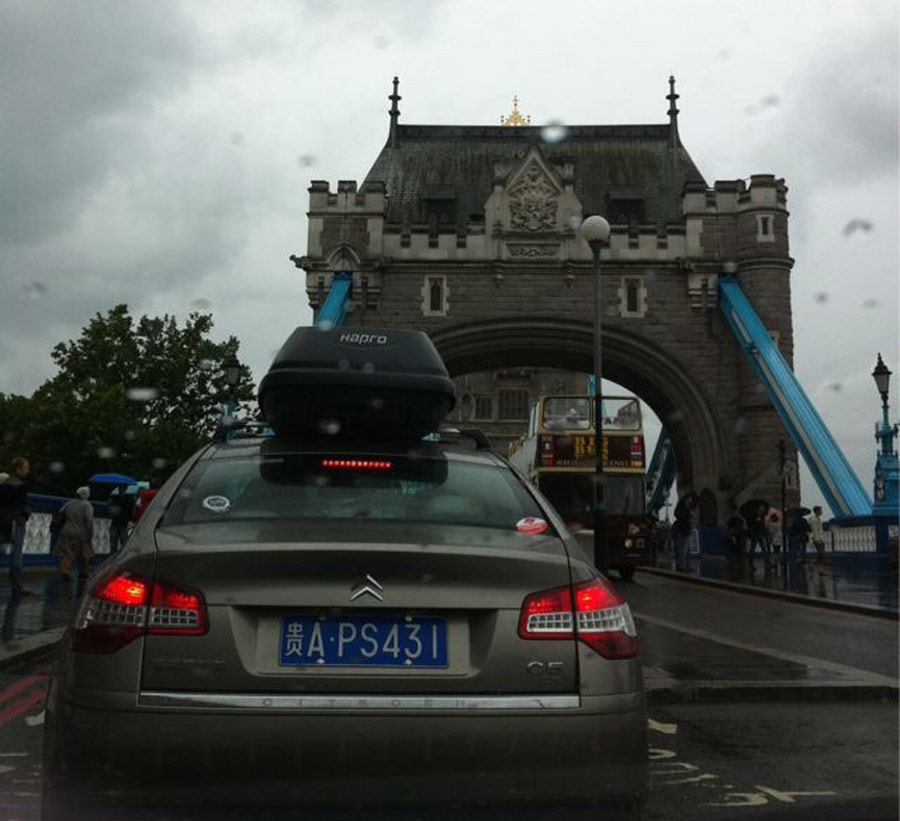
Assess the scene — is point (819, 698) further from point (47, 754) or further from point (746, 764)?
point (47, 754)

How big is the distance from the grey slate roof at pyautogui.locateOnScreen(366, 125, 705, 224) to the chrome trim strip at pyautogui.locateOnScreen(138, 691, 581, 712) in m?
35.8

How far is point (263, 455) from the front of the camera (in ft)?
11.2

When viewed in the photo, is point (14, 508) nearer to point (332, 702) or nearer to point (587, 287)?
point (332, 702)

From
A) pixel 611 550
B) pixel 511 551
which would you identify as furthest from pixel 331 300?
pixel 511 551

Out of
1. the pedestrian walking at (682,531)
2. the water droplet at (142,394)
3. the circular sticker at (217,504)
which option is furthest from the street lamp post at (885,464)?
the water droplet at (142,394)

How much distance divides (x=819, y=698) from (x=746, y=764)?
196 cm

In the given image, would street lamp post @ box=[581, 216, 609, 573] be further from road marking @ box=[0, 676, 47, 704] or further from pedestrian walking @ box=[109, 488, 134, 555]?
pedestrian walking @ box=[109, 488, 134, 555]

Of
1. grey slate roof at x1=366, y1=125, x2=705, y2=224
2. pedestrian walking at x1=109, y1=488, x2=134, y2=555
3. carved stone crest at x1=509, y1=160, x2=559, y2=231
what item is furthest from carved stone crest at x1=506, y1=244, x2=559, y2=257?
pedestrian walking at x1=109, y1=488, x2=134, y2=555

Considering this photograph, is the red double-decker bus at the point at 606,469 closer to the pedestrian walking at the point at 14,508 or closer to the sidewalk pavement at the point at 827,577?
the sidewalk pavement at the point at 827,577

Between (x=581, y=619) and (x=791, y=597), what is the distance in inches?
504

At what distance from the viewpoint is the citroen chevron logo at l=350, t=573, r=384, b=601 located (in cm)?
253

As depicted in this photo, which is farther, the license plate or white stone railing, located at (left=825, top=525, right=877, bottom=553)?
white stone railing, located at (left=825, top=525, right=877, bottom=553)

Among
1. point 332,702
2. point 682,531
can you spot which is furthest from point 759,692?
point 682,531

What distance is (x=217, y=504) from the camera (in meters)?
3.04
